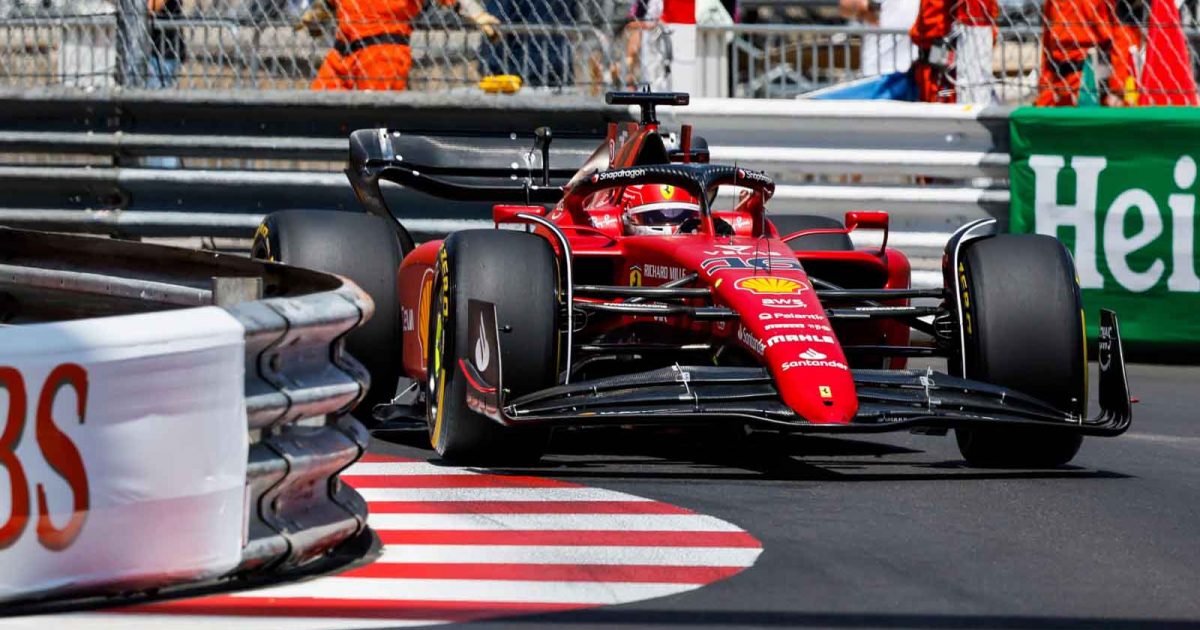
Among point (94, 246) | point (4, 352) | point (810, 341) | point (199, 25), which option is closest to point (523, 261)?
point (810, 341)

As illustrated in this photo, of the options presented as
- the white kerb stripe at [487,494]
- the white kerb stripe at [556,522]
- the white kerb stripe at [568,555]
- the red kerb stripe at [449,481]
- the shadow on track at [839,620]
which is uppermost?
the shadow on track at [839,620]

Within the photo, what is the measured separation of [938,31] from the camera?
1172cm

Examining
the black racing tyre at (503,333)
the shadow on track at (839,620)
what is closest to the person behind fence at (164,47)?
the black racing tyre at (503,333)

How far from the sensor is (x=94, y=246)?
7.18 meters

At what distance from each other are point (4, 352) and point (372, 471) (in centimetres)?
262

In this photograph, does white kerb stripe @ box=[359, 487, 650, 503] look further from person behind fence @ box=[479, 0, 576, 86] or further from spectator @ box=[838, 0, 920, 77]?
spectator @ box=[838, 0, 920, 77]

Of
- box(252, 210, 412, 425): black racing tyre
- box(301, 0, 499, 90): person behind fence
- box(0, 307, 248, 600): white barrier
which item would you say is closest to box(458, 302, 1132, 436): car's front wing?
box(252, 210, 412, 425): black racing tyre

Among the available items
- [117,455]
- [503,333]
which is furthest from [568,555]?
[503,333]

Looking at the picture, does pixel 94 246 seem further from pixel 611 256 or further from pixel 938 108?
pixel 938 108

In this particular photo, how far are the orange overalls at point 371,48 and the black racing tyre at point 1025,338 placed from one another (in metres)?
4.68

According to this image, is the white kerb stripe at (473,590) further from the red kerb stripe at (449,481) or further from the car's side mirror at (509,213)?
the car's side mirror at (509,213)

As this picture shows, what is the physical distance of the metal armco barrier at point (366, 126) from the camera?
11148 mm

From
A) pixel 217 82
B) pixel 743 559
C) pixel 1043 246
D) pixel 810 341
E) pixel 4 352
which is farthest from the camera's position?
pixel 217 82

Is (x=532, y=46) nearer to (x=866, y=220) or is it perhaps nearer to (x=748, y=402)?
(x=866, y=220)
